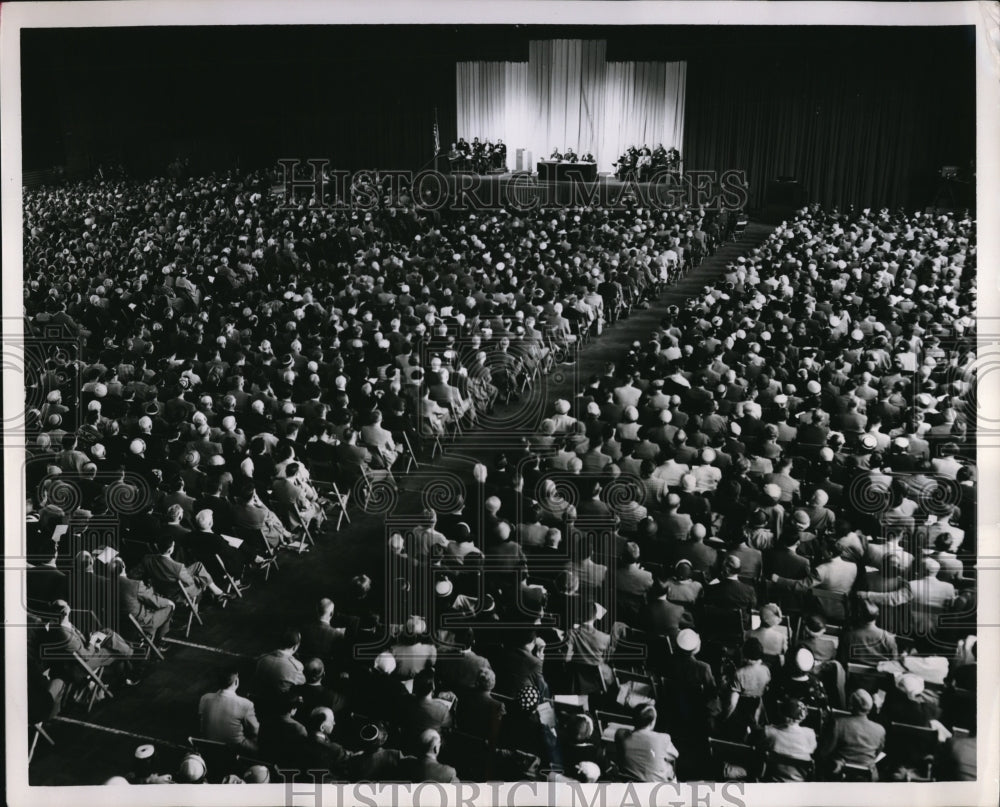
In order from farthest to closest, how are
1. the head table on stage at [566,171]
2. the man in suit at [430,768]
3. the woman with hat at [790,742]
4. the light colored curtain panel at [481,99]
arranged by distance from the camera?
1. the head table on stage at [566,171]
2. the light colored curtain panel at [481,99]
3. the man in suit at [430,768]
4. the woman with hat at [790,742]

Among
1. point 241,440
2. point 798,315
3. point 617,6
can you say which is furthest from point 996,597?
point 241,440

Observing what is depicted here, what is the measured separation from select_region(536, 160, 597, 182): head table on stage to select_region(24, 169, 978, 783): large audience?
0.32m

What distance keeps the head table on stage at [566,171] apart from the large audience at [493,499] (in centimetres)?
32

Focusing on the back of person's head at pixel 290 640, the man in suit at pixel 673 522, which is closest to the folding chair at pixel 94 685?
the back of person's head at pixel 290 640

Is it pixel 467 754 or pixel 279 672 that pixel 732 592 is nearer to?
pixel 467 754

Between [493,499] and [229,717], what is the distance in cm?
247

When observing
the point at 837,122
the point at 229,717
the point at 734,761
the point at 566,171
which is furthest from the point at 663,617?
the point at 837,122

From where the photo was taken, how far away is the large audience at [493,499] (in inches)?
227

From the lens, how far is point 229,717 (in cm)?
566

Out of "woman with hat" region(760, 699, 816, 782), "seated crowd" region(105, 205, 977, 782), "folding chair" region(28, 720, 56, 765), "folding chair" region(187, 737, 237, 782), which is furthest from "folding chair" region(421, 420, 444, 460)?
"folding chair" region(28, 720, 56, 765)

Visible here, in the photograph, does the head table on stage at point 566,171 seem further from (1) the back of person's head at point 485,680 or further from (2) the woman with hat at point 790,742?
(2) the woman with hat at point 790,742

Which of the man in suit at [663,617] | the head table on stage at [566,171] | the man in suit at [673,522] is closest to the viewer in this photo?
the man in suit at [663,617]

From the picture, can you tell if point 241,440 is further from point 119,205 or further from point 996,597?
point 996,597

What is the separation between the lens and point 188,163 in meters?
6.93
